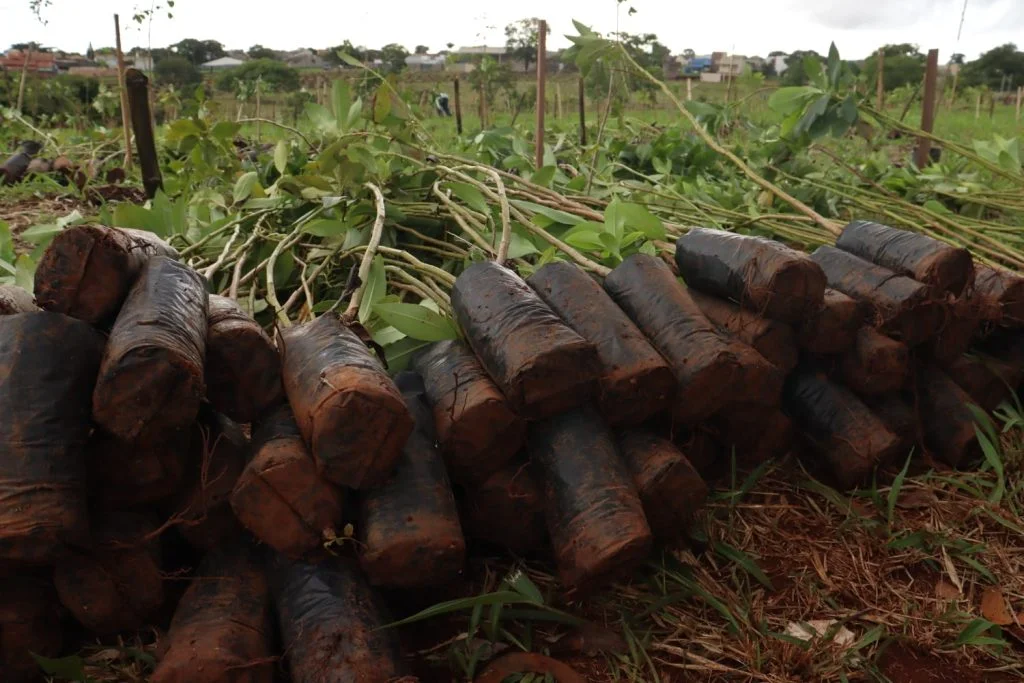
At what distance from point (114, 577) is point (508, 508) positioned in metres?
0.79

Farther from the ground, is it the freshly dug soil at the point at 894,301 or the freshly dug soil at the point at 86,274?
the freshly dug soil at the point at 86,274

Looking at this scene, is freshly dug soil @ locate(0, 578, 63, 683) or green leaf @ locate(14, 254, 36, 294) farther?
green leaf @ locate(14, 254, 36, 294)

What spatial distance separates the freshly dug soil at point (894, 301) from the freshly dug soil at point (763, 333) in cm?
25

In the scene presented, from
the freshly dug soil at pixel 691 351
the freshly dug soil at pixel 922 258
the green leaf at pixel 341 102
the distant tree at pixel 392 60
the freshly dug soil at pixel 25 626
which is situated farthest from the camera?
the distant tree at pixel 392 60

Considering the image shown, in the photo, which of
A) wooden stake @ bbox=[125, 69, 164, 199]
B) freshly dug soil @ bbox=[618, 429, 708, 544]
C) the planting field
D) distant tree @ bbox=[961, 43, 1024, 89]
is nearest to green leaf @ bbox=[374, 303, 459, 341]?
the planting field

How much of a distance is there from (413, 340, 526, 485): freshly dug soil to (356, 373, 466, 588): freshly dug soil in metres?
0.09

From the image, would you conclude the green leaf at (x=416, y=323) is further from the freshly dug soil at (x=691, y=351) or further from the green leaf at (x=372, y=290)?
the freshly dug soil at (x=691, y=351)

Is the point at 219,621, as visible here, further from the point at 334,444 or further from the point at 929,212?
the point at 929,212

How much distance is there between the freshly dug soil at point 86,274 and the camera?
152 cm

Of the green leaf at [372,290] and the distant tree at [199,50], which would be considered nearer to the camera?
the green leaf at [372,290]

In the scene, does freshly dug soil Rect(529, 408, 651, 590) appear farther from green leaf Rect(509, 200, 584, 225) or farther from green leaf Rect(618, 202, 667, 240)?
green leaf Rect(509, 200, 584, 225)

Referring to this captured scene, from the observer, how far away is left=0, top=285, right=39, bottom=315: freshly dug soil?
1.72m

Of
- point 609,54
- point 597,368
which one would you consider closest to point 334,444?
point 597,368

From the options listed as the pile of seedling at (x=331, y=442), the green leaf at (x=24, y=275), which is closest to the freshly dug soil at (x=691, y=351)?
the pile of seedling at (x=331, y=442)
